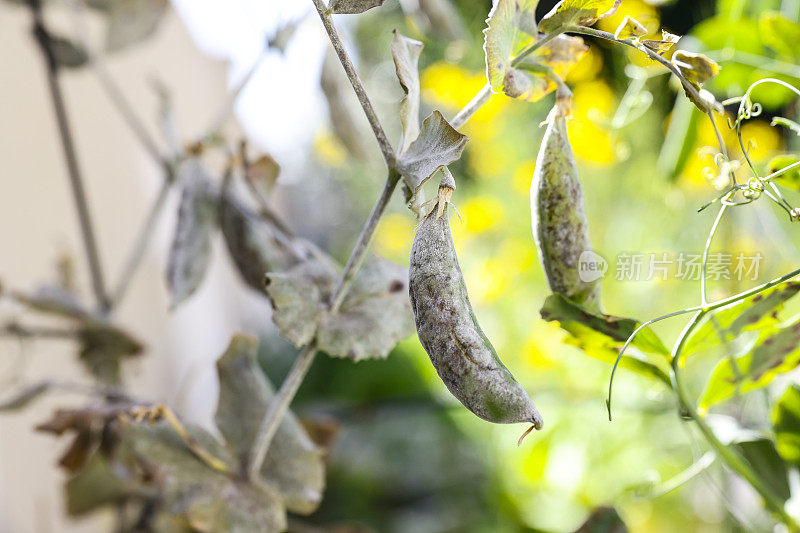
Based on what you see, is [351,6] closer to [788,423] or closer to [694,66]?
[694,66]

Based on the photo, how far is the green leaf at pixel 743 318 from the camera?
18 cm

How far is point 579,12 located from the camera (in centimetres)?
16

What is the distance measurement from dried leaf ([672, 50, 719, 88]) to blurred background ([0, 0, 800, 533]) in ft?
0.54

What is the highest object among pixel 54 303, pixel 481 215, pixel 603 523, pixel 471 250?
pixel 54 303

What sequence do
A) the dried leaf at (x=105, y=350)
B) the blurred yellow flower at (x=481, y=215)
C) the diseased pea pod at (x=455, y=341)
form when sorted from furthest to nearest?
the blurred yellow flower at (x=481, y=215) < the dried leaf at (x=105, y=350) < the diseased pea pod at (x=455, y=341)

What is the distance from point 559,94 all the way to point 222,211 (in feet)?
0.59

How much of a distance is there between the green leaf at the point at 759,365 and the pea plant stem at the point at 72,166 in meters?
0.35

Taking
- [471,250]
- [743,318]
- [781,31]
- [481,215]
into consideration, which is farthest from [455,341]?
[471,250]

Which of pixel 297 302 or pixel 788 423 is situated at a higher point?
pixel 297 302

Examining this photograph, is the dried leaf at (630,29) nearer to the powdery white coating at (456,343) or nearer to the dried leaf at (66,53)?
the powdery white coating at (456,343)

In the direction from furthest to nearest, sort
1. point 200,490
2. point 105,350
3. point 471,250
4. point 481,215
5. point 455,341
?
point 471,250 < point 481,215 < point 105,350 < point 200,490 < point 455,341

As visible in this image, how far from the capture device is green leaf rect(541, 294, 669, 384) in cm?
18

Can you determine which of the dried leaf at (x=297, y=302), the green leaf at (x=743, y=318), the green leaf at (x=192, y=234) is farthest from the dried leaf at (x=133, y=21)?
the green leaf at (x=743, y=318)

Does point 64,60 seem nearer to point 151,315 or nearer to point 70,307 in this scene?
point 70,307
